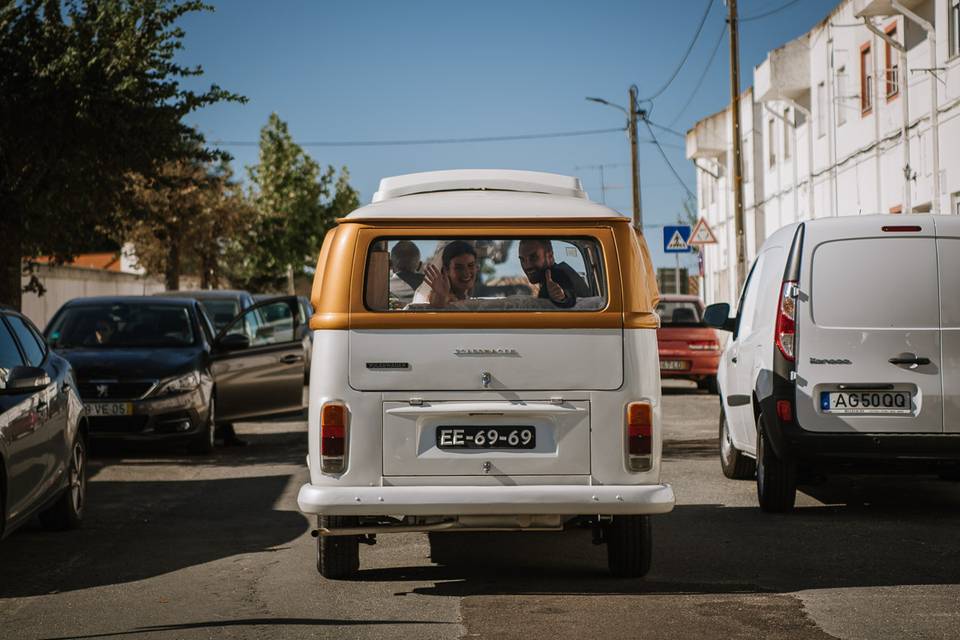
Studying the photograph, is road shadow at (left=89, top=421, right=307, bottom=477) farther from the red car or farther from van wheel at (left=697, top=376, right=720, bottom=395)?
van wheel at (left=697, top=376, right=720, bottom=395)

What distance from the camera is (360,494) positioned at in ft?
23.9

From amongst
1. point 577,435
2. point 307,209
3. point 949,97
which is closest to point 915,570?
point 577,435

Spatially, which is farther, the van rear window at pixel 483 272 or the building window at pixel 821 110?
the building window at pixel 821 110

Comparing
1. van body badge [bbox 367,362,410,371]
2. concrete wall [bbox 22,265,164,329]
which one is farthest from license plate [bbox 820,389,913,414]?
concrete wall [bbox 22,265,164,329]

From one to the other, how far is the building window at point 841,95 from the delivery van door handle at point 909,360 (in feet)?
74.7

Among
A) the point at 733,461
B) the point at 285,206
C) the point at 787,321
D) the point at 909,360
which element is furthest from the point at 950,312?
the point at 285,206

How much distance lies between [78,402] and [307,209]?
65.4 meters

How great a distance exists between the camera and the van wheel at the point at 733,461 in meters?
12.3

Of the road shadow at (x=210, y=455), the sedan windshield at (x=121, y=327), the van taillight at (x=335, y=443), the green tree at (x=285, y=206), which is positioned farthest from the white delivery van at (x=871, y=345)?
the green tree at (x=285, y=206)

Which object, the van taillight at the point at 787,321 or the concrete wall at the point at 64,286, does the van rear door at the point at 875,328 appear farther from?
the concrete wall at the point at 64,286

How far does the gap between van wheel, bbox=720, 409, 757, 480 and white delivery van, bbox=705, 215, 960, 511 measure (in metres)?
2.37

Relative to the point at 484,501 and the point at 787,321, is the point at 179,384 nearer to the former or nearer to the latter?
the point at 787,321

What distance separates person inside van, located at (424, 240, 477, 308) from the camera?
7602 millimetres

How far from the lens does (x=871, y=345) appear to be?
384 inches
